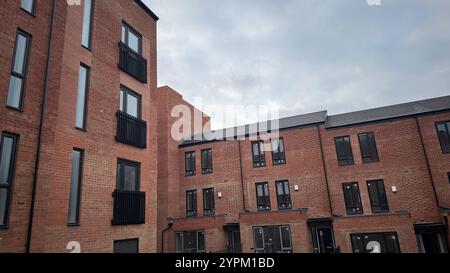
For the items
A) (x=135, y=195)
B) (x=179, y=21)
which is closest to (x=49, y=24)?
(x=179, y=21)

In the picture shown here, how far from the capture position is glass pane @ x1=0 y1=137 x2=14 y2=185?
6.34 meters

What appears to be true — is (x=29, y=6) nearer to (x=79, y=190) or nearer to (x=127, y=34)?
(x=127, y=34)

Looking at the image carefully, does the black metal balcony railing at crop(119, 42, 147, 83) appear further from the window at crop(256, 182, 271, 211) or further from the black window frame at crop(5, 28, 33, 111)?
the window at crop(256, 182, 271, 211)

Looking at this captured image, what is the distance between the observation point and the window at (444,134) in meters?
15.7

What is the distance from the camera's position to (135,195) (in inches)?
400

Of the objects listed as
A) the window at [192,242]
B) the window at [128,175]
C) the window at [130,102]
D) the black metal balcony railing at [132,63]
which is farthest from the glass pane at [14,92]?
the window at [192,242]

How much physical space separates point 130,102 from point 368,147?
1390 centimetres

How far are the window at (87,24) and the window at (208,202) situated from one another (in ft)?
43.9

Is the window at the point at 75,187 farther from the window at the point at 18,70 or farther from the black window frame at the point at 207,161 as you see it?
the black window frame at the point at 207,161

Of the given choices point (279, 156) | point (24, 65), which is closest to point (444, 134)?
point (279, 156)

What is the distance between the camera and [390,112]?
17938mm

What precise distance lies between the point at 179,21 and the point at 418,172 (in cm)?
1466

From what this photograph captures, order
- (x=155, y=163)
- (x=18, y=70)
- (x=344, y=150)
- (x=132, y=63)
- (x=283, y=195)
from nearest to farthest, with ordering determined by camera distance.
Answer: (x=18, y=70) → (x=132, y=63) → (x=155, y=163) → (x=344, y=150) → (x=283, y=195)
